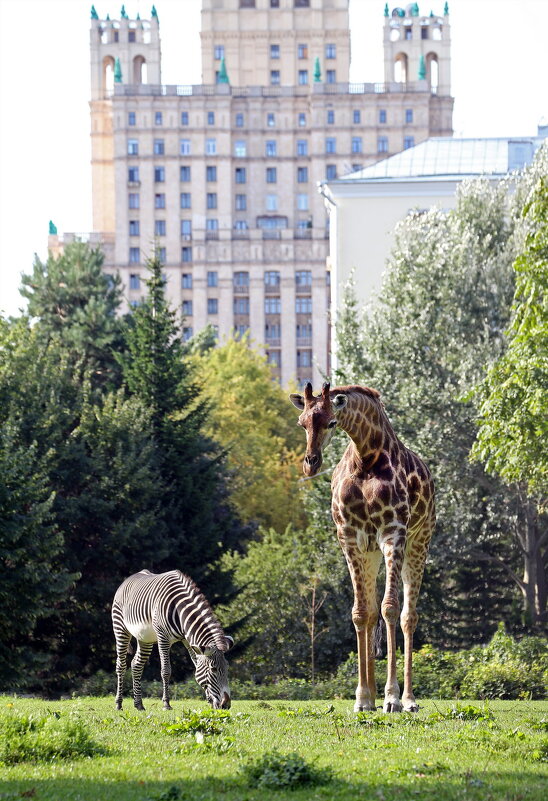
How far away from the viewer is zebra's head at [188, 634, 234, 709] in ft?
58.4

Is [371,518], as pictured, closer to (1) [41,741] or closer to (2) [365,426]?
(2) [365,426]

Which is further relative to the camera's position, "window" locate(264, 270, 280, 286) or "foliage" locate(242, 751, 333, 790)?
"window" locate(264, 270, 280, 286)

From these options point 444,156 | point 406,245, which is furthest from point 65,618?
point 444,156

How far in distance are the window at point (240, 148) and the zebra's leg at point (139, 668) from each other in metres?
181

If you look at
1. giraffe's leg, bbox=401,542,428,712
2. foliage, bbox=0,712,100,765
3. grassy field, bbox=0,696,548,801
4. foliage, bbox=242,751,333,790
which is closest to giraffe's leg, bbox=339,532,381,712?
grassy field, bbox=0,696,548,801

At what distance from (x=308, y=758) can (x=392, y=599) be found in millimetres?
4086

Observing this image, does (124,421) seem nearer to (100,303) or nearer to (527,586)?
(527,586)

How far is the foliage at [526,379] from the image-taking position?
2650 cm

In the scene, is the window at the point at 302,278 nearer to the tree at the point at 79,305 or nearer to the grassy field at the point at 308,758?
the tree at the point at 79,305

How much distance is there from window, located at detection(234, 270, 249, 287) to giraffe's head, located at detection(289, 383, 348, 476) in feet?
554

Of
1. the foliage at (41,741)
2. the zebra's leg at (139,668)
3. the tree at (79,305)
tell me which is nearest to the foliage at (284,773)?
the foliage at (41,741)

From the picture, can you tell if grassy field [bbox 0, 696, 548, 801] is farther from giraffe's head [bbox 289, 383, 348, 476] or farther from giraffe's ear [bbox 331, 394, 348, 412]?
giraffe's ear [bbox 331, 394, 348, 412]

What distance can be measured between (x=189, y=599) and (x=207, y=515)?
2489 centimetres

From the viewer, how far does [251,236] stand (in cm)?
18312
